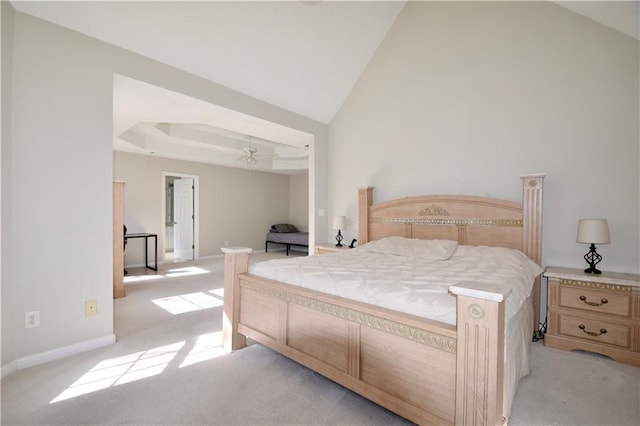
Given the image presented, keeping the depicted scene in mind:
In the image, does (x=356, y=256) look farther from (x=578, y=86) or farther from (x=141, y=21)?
(x=141, y=21)

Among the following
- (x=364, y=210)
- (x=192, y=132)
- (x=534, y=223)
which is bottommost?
(x=534, y=223)

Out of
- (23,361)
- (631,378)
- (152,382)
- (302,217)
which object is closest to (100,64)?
(23,361)

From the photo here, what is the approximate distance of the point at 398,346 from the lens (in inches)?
60.8

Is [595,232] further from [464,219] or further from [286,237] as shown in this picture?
[286,237]

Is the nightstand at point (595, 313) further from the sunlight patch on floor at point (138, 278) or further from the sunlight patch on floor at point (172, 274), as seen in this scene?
the sunlight patch on floor at point (138, 278)

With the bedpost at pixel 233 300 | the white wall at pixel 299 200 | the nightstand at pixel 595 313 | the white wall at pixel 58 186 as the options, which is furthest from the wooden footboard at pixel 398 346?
the white wall at pixel 299 200

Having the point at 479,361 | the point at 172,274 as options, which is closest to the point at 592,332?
the point at 479,361

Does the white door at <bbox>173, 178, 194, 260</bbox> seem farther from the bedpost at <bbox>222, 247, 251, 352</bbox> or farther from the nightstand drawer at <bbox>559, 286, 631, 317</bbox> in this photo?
the nightstand drawer at <bbox>559, 286, 631, 317</bbox>

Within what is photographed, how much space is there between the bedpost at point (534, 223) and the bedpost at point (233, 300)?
2693 millimetres

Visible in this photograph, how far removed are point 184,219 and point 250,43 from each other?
5.33 m

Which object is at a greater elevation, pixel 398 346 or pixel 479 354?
pixel 479 354

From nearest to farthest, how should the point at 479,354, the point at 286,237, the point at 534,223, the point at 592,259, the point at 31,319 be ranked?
1. the point at 479,354
2. the point at 31,319
3. the point at 592,259
4. the point at 534,223
5. the point at 286,237

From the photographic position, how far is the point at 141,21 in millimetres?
2576

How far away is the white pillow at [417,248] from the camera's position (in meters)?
2.91
